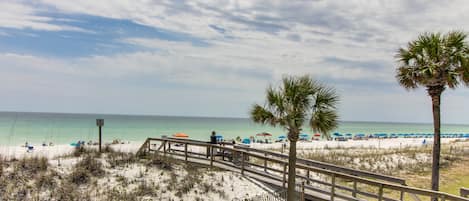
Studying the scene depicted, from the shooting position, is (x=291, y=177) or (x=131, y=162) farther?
(x=131, y=162)

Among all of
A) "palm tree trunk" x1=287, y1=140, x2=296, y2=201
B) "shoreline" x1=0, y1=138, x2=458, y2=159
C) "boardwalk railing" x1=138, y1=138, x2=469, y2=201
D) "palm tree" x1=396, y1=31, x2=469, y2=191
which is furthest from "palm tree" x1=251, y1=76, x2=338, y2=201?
"shoreline" x1=0, y1=138, x2=458, y2=159

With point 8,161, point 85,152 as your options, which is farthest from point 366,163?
point 8,161

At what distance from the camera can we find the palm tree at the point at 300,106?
8266 mm

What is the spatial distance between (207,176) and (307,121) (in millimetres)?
6482

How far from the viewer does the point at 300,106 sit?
8344 mm

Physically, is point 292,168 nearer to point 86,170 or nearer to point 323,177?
point 323,177

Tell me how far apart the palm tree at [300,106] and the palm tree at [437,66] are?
4.26 m

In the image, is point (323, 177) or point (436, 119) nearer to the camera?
point (436, 119)

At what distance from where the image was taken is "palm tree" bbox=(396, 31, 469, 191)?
10383mm

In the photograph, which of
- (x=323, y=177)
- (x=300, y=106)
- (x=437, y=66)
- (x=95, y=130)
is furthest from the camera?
(x=95, y=130)

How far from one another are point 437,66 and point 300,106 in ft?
17.1

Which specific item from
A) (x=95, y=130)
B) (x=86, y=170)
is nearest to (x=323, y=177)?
(x=86, y=170)

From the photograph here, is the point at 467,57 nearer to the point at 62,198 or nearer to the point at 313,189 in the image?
the point at 313,189

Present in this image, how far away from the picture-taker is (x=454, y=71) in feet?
34.2
